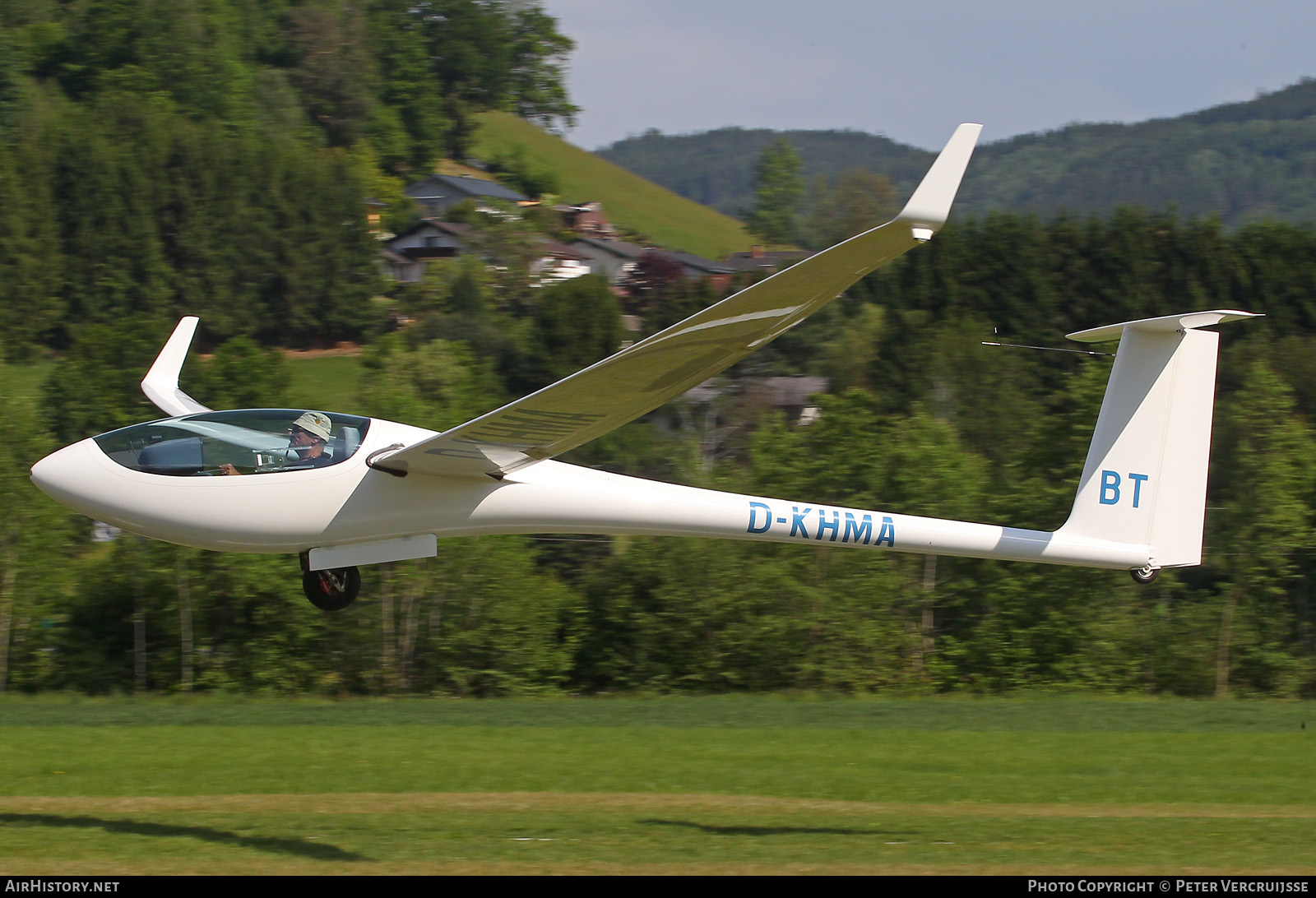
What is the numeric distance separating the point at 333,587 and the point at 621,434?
112ft

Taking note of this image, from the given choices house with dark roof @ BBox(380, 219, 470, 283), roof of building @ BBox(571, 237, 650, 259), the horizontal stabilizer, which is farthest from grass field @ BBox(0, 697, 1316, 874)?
roof of building @ BBox(571, 237, 650, 259)

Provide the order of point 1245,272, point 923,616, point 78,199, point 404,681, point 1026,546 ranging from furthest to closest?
point 78,199
point 1245,272
point 923,616
point 404,681
point 1026,546

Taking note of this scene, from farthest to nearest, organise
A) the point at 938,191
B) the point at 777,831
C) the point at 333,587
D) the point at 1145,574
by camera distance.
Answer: the point at 1145,574
the point at 777,831
the point at 333,587
the point at 938,191

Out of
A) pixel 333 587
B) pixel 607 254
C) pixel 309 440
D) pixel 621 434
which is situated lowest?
pixel 333 587

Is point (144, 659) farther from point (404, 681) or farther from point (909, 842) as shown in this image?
point (909, 842)

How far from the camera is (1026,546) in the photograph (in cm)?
1119

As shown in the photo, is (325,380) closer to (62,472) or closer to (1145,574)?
(62,472)

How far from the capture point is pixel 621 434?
44781 mm

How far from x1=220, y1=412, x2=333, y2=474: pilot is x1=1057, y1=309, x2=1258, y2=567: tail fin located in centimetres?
616

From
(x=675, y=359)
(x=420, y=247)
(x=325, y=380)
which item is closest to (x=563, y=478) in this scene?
(x=675, y=359)

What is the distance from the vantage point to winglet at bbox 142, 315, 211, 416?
39.7 ft

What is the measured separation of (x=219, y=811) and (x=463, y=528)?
367cm

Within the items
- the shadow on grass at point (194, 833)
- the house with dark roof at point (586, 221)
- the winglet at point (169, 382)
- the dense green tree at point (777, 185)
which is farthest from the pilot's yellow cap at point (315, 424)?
the dense green tree at point (777, 185)

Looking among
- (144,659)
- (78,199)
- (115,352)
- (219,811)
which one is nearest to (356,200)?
(78,199)
